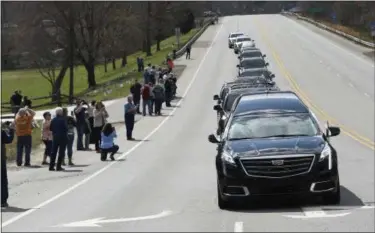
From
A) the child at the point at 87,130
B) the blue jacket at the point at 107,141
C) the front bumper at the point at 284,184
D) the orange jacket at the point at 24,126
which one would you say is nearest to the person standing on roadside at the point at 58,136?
the blue jacket at the point at 107,141

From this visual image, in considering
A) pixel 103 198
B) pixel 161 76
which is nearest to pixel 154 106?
pixel 161 76

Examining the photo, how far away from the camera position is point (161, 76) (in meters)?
45.9

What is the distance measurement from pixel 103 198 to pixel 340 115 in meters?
19.9

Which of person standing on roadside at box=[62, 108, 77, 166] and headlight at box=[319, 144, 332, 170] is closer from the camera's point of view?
headlight at box=[319, 144, 332, 170]

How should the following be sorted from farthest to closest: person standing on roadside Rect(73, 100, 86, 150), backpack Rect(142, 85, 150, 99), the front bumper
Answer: backpack Rect(142, 85, 150, 99) < person standing on roadside Rect(73, 100, 86, 150) < the front bumper

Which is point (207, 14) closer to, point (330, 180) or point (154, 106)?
point (154, 106)

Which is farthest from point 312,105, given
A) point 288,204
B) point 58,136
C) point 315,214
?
point 315,214

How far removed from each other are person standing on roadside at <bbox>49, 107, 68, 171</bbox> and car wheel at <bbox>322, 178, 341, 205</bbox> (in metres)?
9.67

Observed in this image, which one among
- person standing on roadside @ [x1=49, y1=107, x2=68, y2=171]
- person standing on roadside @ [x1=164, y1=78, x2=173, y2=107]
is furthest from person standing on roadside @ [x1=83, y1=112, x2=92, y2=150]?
Result: person standing on roadside @ [x1=164, y1=78, x2=173, y2=107]

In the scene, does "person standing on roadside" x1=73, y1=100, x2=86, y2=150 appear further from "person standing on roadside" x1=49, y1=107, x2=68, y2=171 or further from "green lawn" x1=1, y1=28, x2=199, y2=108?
"green lawn" x1=1, y1=28, x2=199, y2=108

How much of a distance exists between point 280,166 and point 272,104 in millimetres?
2921

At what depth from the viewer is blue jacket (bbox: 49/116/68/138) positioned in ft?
66.7

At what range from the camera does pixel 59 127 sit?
67.1 feet

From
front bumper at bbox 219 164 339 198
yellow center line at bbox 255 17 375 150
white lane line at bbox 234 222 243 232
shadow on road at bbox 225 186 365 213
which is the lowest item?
yellow center line at bbox 255 17 375 150
